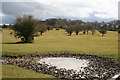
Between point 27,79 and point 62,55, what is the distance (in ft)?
51.5

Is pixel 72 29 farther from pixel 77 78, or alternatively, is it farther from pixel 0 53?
pixel 77 78

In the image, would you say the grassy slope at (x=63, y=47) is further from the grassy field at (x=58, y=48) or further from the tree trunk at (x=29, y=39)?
the tree trunk at (x=29, y=39)

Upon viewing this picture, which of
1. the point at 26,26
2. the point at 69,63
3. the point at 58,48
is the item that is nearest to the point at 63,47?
the point at 58,48

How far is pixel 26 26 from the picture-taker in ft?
171

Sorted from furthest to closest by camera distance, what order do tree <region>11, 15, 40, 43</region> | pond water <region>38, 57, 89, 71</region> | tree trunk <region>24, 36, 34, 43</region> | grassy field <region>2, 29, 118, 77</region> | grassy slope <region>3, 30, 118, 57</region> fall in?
tree trunk <region>24, 36, 34, 43</region> → tree <region>11, 15, 40, 43</region> → grassy slope <region>3, 30, 118, 57</region> → grassy field <region>2, 29, 118, 77</region> → pond water <region>38, 57, 89, 71</region>

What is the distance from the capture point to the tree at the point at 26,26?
5194 centimetres

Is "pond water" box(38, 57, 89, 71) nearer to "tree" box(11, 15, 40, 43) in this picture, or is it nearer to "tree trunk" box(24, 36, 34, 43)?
"tree trunk" box(24, 36, 34, 43)

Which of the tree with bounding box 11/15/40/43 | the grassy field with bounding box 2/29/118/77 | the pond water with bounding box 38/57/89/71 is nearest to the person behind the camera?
the pond water with bounding box 38/57/89/71

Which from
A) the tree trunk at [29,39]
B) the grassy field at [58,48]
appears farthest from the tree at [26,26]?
→ the grassy field at [58,48]

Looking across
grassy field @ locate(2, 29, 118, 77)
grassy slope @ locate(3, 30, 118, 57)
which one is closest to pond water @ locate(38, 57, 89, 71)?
grassy field @ locate(2, 29, 118, 77)

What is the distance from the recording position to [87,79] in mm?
14828

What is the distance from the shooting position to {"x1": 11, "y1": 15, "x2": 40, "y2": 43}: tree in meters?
51.9

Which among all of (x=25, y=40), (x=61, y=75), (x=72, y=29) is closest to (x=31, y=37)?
(x=25, y=40)

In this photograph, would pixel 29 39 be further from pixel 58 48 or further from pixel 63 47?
pixel 58 48
